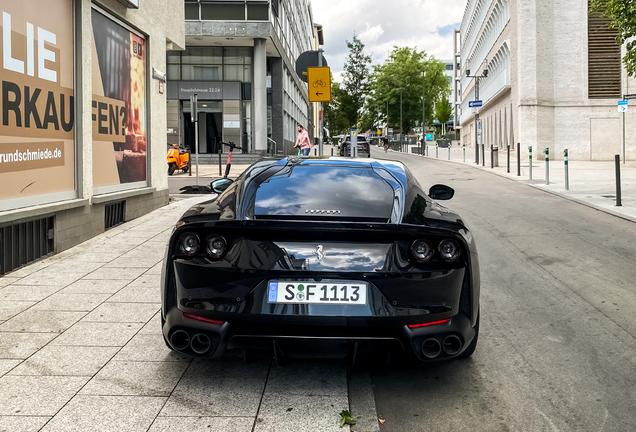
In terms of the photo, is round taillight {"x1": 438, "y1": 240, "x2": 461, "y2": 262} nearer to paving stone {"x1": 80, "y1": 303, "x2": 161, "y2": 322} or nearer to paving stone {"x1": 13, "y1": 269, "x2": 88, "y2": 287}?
paving stone {"x1": 80, "y1": 303, "x2": 161, "y2": 322}

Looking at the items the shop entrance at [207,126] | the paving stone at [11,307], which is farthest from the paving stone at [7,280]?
the shop entrance at [207,126]

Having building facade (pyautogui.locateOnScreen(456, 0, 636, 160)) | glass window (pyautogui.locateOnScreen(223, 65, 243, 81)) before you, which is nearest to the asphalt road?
glass window (pyautogui.locateOnScreen(223, 65, 243, 81))

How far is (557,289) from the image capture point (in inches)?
252

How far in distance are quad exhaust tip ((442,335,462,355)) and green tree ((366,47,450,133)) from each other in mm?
85167

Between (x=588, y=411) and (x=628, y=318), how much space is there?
213cm

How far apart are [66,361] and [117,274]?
2.91 metres

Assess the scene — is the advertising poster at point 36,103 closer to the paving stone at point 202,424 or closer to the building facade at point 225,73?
the paving stone at point 202,424

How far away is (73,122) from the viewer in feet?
29.1

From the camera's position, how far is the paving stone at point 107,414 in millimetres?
3225

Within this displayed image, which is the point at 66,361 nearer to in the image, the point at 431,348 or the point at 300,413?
the point at 300,413

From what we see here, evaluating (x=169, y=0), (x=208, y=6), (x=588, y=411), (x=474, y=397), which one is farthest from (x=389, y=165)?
(x=208, y=6)

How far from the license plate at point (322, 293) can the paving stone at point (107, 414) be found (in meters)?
0.85

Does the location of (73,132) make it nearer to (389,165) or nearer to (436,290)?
(389,165)

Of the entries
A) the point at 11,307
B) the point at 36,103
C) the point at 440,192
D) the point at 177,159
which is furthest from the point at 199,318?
the point at 177,159
